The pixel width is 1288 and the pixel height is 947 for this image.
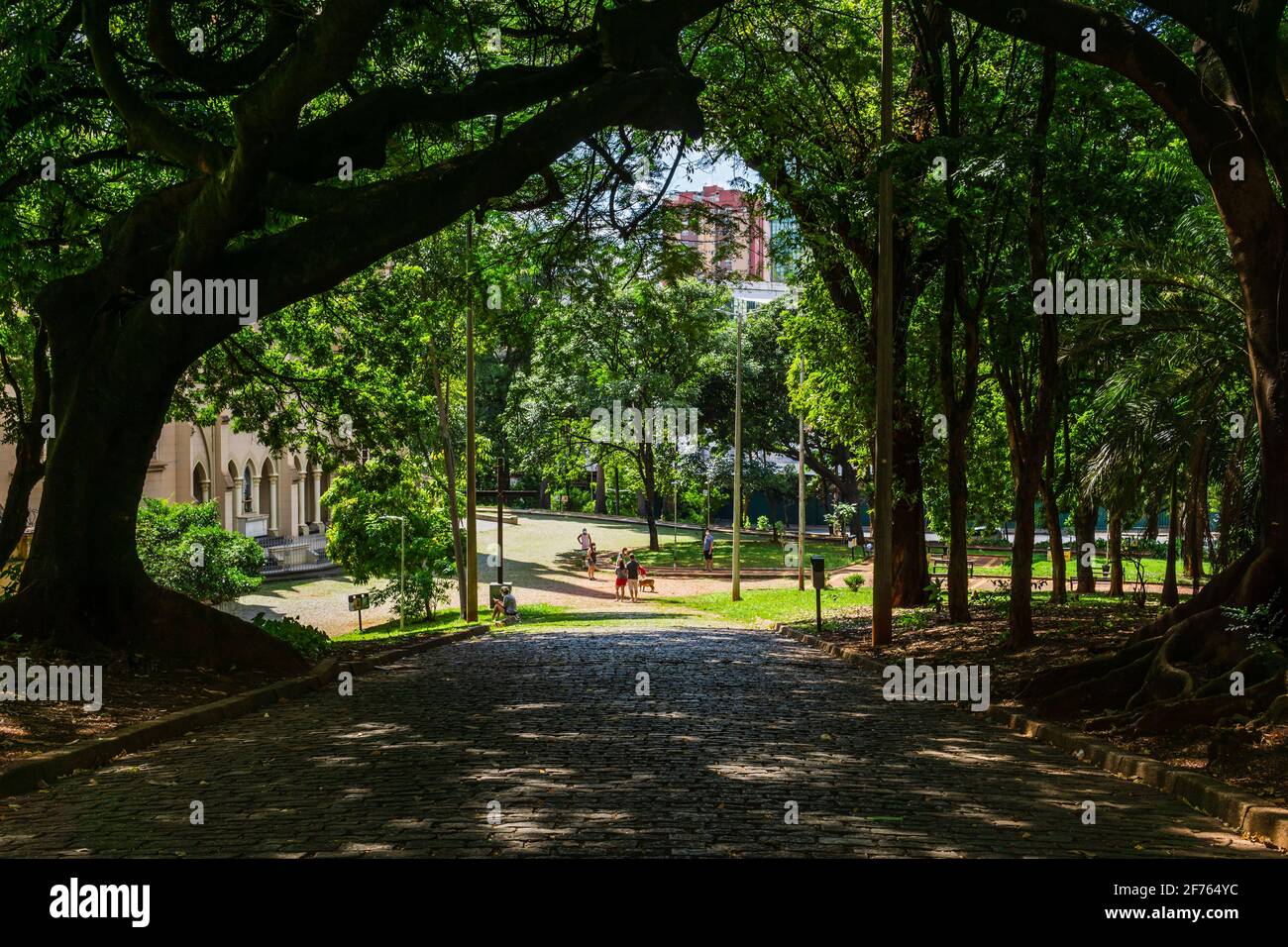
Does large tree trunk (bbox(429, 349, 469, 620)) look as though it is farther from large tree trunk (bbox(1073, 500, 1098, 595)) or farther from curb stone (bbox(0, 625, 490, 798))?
curb stone (bbox(0, 625, 490, 798))

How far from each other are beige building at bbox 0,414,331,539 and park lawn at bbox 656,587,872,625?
14.8m

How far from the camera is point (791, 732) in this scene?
9.88 m

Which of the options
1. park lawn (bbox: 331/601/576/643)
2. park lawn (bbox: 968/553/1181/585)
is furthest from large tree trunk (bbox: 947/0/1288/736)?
park lawn (bbox: 968/553/1181/585)

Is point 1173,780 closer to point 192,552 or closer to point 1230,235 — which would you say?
point 1230,235

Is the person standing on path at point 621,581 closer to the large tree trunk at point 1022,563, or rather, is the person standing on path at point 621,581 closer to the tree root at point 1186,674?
the large tree trunk at point 1022,563

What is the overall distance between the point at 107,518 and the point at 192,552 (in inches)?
735

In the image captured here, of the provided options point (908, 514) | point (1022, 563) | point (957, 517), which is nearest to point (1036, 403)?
point (1022, 563)

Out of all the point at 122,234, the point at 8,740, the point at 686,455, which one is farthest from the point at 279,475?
the point at 8,740

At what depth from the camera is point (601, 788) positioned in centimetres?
724

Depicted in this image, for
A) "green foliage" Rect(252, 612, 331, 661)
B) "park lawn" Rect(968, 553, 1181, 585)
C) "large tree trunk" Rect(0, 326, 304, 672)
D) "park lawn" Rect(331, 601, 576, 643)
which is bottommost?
"park lawn" Rect(331, 601, 576, 643)

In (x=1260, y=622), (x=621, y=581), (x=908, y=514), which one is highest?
A: (x=908, y=514)

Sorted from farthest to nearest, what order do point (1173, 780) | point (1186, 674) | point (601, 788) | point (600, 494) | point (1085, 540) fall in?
point (600, 494) → point (1085, 540) → point (1186, 674) → point (1173, 780) → point (601, 788)

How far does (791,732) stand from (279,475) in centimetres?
5059

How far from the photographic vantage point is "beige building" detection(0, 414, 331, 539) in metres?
43.8
